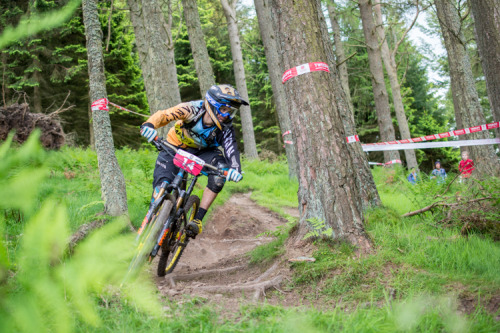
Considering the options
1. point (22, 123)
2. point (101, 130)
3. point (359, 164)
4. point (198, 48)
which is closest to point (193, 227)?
point (101, 130)

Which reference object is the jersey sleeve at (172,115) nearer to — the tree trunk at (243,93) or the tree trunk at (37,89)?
the tree trunk at (243,93)

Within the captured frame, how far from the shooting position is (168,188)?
4.75 metres

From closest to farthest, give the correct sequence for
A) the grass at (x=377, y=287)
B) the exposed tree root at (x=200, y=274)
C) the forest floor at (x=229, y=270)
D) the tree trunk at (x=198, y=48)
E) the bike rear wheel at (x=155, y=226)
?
the grass at (x=377, y=287) < the forest floor at (x=229, y=270) < the bike rear wheel at (x=155, y=226) < the exposed tree root at (x=200, y=274) < the tree trunk at (x=198, y=48)

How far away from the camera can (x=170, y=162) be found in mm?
5133

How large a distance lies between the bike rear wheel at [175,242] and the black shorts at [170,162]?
435 mm

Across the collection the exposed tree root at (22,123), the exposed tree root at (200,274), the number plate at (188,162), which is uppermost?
the exposed tree root at (22,123)

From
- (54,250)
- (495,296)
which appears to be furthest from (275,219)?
(54,250)

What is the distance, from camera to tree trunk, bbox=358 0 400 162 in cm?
1527

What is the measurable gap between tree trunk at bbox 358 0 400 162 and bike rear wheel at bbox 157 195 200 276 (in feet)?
39.7

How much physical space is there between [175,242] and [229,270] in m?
0.80

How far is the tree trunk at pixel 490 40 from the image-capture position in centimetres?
454

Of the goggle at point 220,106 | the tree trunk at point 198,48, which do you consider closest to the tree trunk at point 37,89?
the tree trunk at point 198,48

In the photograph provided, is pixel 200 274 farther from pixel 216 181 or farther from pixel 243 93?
pixel 243 93

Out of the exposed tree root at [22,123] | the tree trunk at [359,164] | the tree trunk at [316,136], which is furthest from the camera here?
the exposed tree root at [22,123]
